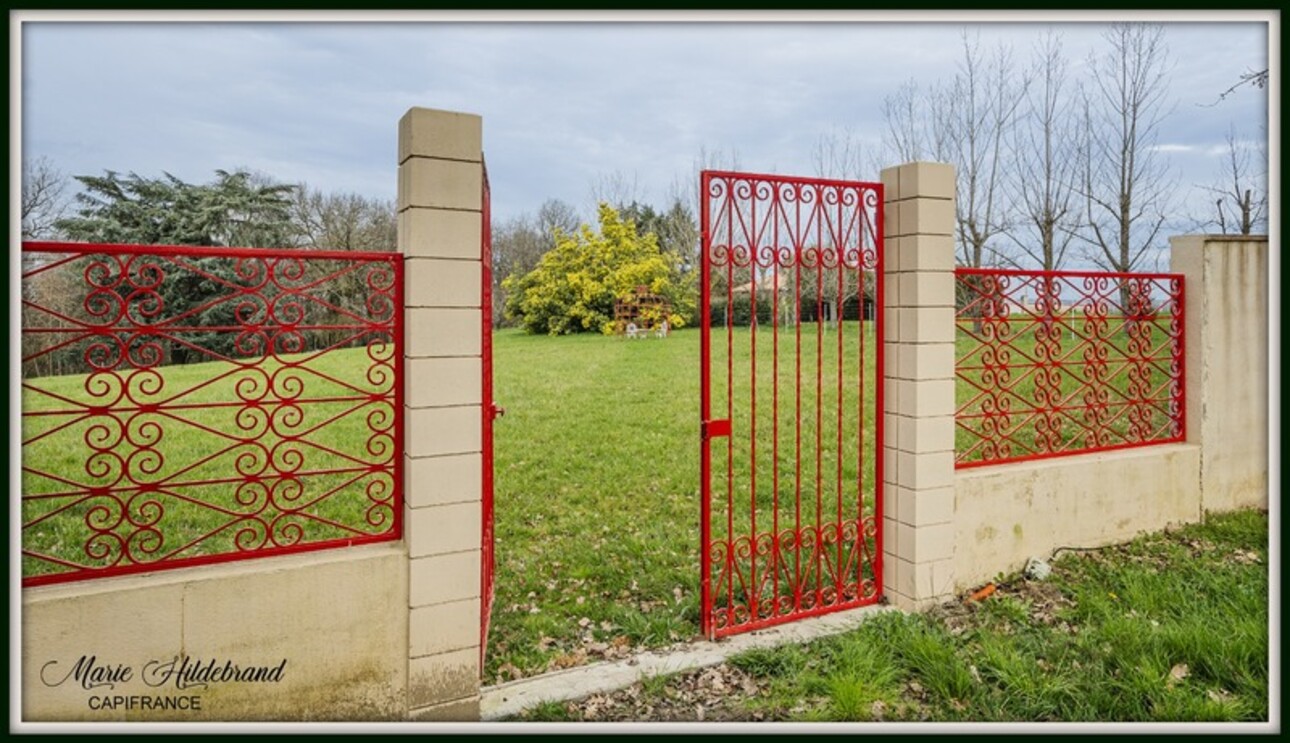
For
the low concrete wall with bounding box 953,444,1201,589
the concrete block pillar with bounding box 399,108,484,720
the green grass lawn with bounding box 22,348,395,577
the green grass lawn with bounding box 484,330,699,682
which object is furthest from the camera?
the low concrete wall with bounding box 953,444,1201,589

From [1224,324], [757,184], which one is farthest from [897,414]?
[1224,324]

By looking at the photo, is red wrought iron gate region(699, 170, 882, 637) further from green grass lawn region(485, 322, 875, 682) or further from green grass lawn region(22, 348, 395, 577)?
green grass lawn region(22, 348, 395, 577)

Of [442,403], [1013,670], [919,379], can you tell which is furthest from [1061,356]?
[442,403]

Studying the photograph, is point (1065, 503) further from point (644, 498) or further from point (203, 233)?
point (203, 233)

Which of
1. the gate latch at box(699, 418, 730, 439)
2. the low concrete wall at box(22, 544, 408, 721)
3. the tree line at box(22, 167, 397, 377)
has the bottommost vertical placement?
the low concrete wall at box(22, 544, 408, 721)

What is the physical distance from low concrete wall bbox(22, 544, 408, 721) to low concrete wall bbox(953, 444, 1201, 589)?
3227mm

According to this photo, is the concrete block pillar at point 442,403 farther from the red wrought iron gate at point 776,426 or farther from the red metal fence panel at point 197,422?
the red wrought iron gate at point 776,426

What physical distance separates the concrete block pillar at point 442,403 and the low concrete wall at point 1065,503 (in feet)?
9.45

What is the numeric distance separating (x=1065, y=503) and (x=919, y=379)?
5.80 feet

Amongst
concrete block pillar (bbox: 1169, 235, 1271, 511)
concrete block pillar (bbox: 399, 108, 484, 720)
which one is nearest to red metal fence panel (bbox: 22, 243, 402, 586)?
concrete block pillar (bbox: 399, 108, 484, 720)

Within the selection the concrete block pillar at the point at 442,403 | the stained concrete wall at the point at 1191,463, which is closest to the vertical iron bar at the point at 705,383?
the concrete block pillar at the point at 442,403

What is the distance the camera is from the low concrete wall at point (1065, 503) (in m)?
4.62

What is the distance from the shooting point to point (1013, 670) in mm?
3459

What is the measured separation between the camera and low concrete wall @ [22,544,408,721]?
2.71 m
